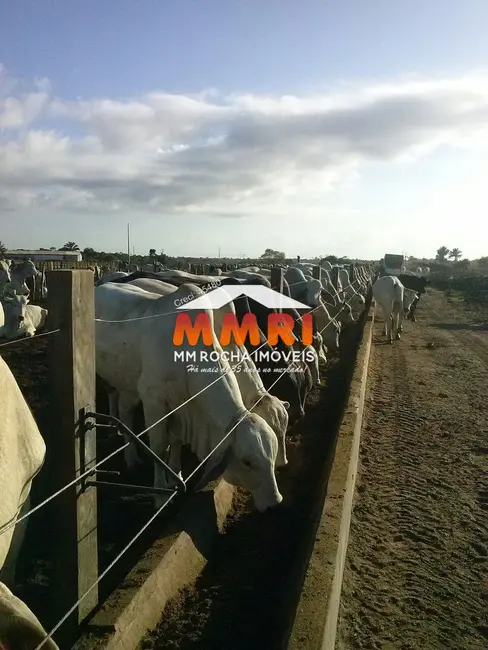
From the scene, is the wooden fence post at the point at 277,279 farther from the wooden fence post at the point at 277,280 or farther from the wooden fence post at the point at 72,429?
the wooden fence post at the point at 72,429

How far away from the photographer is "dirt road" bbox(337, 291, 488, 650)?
3.87 metres

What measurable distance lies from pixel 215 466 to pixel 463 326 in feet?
64.4

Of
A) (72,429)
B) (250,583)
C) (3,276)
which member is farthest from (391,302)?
(72,429)

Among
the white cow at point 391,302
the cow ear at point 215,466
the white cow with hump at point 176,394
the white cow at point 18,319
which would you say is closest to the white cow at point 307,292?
the white cow at point 391,302

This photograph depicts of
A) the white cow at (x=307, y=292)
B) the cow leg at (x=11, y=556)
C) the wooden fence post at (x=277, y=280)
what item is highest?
the wooden fence post at (x=277, y=280)


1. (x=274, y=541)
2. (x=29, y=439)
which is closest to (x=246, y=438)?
(x=274, y=541)

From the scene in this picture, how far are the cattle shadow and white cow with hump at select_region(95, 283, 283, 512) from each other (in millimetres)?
16715

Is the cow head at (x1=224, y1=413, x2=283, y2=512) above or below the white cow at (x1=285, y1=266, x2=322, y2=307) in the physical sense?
below

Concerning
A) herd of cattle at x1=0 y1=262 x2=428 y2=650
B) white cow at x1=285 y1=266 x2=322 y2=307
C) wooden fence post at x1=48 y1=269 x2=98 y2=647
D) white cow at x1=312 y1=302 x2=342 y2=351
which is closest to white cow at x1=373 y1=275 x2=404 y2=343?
white cow at x1=312 y1=302 x2=342 y2=351

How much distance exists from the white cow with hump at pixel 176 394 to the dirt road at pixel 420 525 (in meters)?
1.06

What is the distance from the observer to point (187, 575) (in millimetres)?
4359

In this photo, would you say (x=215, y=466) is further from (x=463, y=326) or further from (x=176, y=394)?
(x=463, y=326)

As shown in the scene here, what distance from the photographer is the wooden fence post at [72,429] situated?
2891mm

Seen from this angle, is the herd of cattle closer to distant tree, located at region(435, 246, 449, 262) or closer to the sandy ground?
the sandy ground
